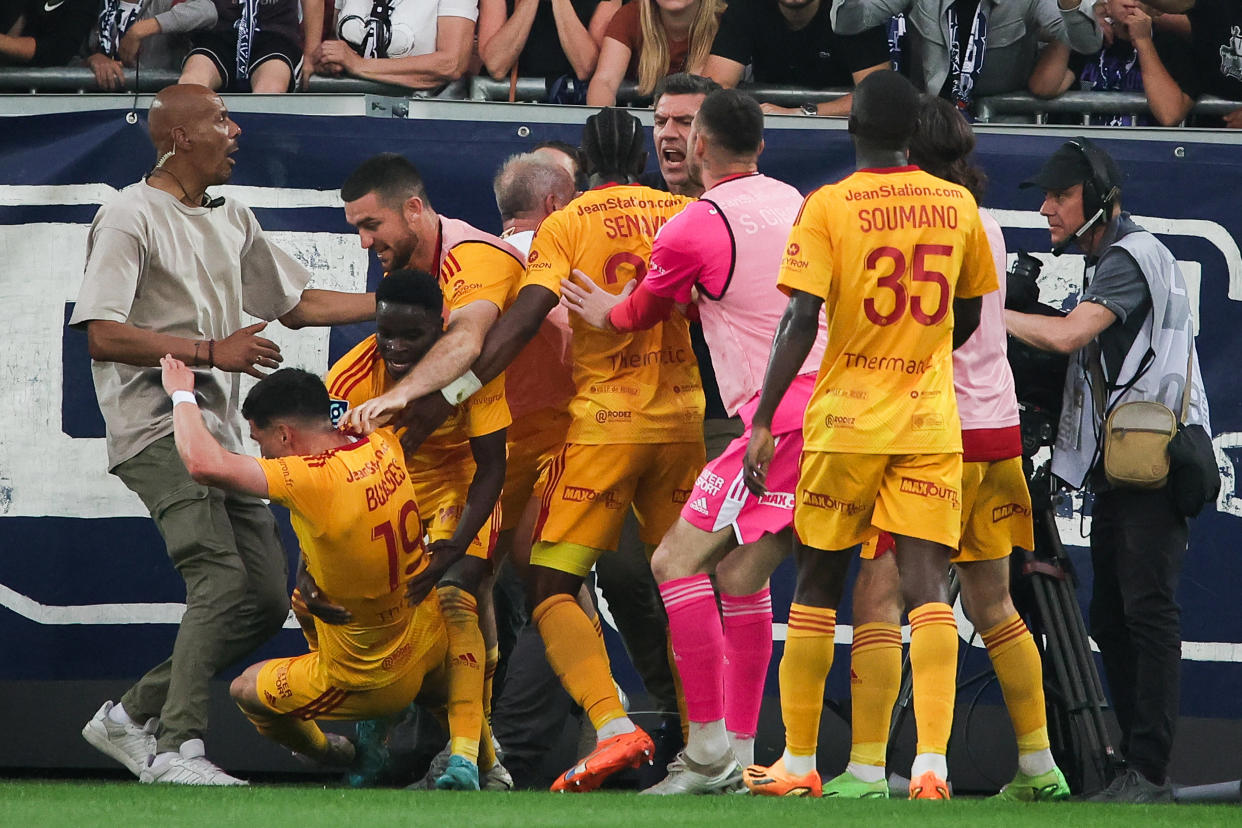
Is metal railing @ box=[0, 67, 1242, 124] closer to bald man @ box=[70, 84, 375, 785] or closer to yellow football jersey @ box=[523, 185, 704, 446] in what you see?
bald man @ box=[70, 84, 375, 785]

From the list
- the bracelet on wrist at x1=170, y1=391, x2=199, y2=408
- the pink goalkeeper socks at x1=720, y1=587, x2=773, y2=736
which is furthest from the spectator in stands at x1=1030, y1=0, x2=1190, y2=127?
the bracelet on wrist at x1=170, y1=391, x2=199, y2=408

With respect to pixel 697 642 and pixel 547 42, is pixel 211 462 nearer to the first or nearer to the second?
pixel 697 642

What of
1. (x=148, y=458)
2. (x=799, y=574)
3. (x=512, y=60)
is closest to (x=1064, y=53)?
(x=512, y=60)

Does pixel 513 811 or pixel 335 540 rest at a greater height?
pixel 335 540

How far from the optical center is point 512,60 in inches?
286

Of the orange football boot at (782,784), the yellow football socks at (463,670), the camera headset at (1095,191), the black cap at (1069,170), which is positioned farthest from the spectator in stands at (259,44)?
the orange football boot at (782,784)

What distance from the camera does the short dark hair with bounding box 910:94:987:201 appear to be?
5090mm

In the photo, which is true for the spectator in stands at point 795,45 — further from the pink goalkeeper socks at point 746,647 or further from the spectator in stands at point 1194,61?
the pink goalkeeper socks at point 746,647

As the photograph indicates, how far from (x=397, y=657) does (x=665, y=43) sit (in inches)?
123

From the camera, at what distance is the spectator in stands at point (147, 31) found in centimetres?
708

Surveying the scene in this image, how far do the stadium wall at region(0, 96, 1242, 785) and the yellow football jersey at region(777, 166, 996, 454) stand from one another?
221 cm

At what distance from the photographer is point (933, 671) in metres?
4.58

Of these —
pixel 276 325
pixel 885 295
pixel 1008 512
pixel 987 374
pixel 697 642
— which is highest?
pixel 885 295

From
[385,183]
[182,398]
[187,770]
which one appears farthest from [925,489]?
[187,770]
